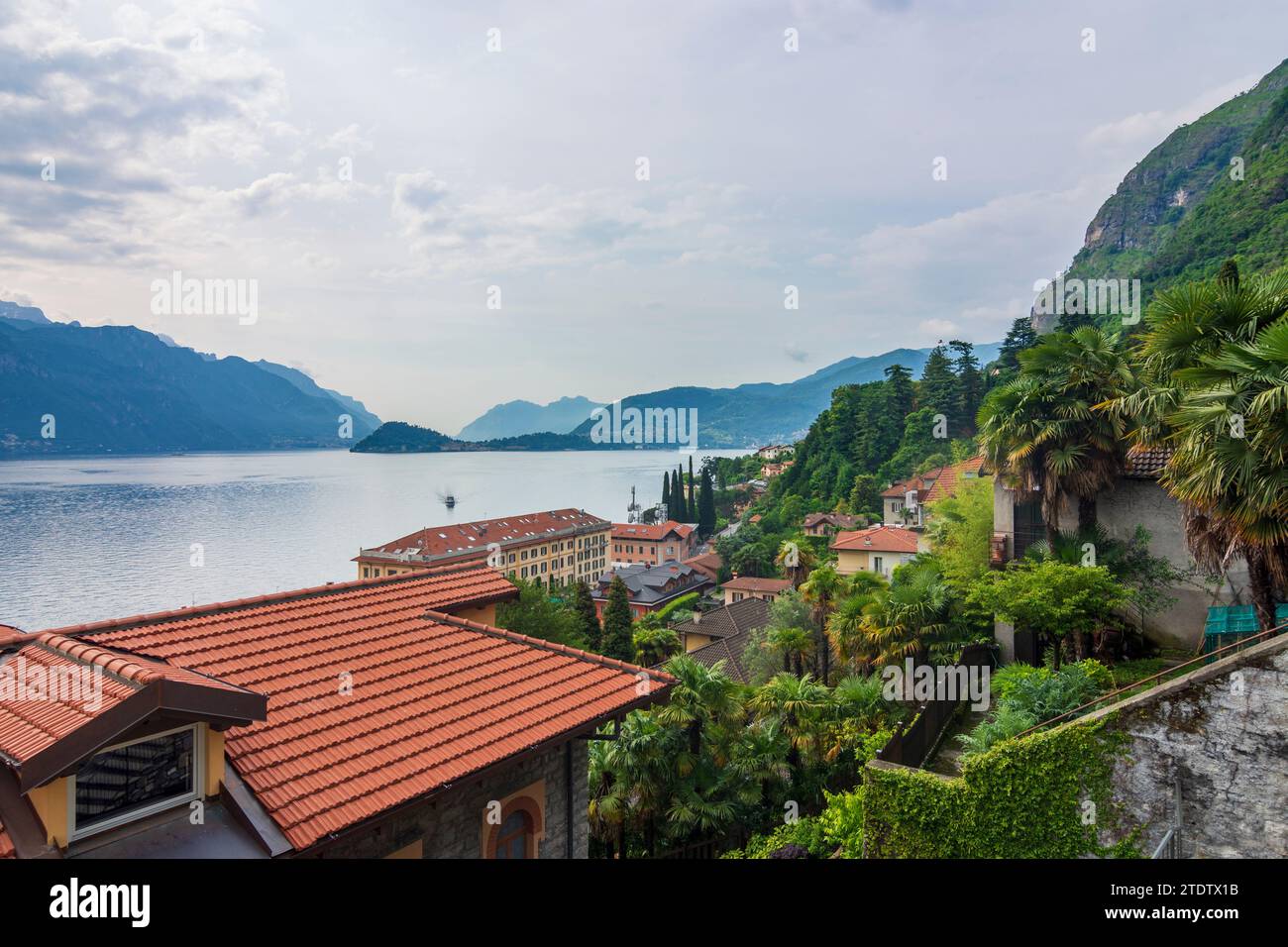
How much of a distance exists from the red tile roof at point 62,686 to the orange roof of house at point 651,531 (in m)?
95.2

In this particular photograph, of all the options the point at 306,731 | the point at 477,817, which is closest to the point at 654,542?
the point at 477,817

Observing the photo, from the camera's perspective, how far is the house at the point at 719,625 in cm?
4441

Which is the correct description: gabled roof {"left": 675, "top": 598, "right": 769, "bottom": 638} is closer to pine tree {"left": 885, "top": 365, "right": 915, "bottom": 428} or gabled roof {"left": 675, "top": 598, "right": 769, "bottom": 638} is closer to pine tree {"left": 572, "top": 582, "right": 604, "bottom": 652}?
pine tree {"left": 572, "top": 582, "right": 604, "bottom": 652}

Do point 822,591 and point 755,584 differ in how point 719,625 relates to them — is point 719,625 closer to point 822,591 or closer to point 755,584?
point 755,584

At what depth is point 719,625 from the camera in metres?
45.8

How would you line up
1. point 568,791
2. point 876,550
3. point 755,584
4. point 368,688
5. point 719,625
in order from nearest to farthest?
point 368,688 < point 568,791 < point 876,550 < point 719,625 < point 755,584

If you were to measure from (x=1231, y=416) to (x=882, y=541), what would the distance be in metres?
33.6

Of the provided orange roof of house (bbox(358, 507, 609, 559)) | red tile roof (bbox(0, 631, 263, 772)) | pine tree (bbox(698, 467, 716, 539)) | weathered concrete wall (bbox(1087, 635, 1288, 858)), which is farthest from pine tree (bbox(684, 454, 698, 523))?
red tile roof (bbox(0, 631, 263, 772))

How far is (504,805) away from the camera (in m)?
6.80
